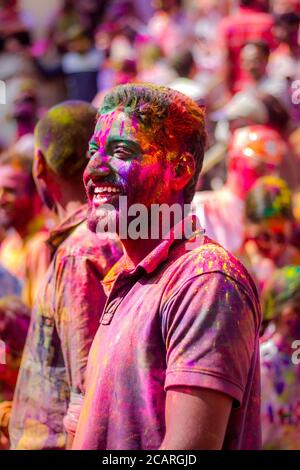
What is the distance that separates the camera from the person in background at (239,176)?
6.73 metres

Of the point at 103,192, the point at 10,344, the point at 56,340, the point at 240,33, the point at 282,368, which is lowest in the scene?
the point at 282,368

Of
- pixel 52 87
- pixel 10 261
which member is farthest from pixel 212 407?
pixel 52 87

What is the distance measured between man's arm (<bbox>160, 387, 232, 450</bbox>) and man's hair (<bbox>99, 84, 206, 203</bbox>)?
73 centimetres

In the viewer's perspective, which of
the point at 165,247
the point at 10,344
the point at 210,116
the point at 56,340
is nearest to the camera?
the point at 165,247

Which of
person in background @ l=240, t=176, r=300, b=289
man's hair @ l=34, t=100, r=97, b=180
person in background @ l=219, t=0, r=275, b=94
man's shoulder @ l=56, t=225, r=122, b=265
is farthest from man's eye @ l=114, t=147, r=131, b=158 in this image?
person in background @ l=219, t=0, r=275, b=94

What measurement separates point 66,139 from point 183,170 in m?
1.51

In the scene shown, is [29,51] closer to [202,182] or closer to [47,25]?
[47,25]

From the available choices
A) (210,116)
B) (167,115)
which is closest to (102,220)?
(167,115)

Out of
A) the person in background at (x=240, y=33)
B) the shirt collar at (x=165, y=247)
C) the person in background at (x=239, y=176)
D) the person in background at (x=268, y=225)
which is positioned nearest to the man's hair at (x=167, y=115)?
the shirt collar at (x=165, y=247)

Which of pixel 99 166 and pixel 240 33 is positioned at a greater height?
pixel 240 33

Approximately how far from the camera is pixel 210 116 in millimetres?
8984

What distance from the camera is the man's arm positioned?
2.89m

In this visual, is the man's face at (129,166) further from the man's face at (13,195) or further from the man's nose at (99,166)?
the man's face at (13,195)

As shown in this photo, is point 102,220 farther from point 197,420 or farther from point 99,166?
point 197,420
